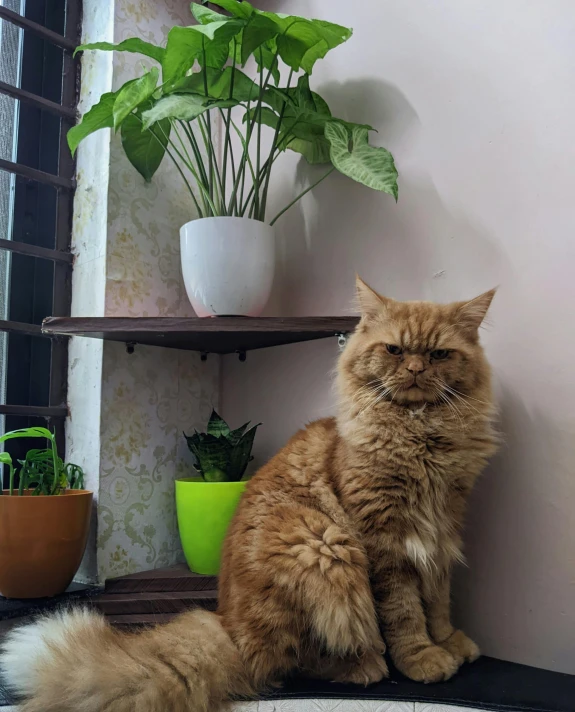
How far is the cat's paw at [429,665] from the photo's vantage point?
1072mm

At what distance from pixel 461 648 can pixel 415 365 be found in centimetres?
59

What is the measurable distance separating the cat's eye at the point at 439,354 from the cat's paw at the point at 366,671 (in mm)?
588

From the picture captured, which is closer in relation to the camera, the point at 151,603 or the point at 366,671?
the point at 366,671

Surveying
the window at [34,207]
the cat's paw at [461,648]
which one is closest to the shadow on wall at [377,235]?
the window at [34,207]

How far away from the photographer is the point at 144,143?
63.4 inches

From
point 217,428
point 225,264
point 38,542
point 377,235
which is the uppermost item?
point 377,235

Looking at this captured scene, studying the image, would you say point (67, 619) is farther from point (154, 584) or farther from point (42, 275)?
point (42, 275)

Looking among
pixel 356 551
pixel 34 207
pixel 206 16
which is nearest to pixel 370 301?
pixel 356 551

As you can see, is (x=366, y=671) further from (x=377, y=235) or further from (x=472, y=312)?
(x=377, y=235)

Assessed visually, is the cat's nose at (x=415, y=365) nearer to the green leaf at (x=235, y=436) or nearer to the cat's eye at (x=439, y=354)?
the cat's eye at (x=439, y=354)

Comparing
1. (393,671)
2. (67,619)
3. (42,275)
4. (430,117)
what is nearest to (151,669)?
(67,619)

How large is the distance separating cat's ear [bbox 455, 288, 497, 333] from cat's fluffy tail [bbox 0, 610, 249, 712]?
2.54 feet

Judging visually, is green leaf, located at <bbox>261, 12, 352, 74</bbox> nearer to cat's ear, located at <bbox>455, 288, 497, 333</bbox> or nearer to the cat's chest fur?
cat's ear, located at <bbox>455, 288, 497, 333</bbox>

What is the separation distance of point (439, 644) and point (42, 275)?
1.42 meters
